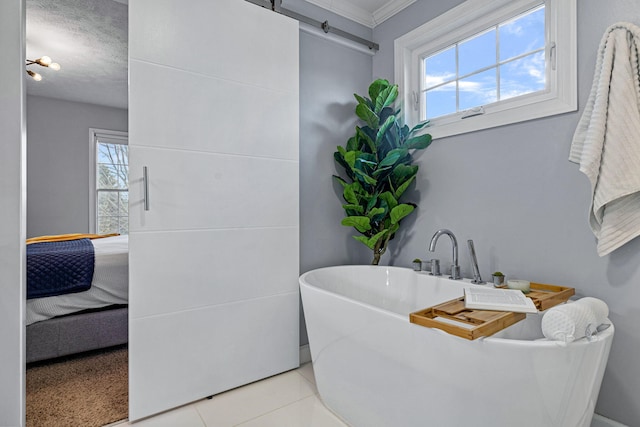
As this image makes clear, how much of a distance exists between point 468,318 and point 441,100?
165 centimetres

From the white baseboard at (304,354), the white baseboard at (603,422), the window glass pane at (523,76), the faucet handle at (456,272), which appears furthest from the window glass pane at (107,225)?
the white baseboard at (603,422)

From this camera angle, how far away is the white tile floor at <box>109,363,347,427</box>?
1598mm

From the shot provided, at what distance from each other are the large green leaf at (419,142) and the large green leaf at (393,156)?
71 millimetres

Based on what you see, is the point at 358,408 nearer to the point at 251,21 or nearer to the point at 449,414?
the point at 449,414

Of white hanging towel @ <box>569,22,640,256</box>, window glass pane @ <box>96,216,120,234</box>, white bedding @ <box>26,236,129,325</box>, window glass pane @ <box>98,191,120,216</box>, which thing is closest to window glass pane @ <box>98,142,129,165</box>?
window glass pane @ <box>98,191,120,216</box>

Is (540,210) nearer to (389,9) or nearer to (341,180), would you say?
(341,180)

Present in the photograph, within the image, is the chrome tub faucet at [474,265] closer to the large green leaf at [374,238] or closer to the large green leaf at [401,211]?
the large green leaf at [401,211]

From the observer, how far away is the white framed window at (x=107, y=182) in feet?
14.5

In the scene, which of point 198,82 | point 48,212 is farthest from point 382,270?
point 48,212

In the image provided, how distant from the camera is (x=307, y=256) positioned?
2324 millimetres

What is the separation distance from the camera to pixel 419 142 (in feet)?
7.12

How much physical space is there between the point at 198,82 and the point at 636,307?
2304 millimetres

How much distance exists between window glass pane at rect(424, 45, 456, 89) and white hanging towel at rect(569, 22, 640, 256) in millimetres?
916

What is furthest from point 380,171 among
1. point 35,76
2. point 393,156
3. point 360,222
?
point 35,76
